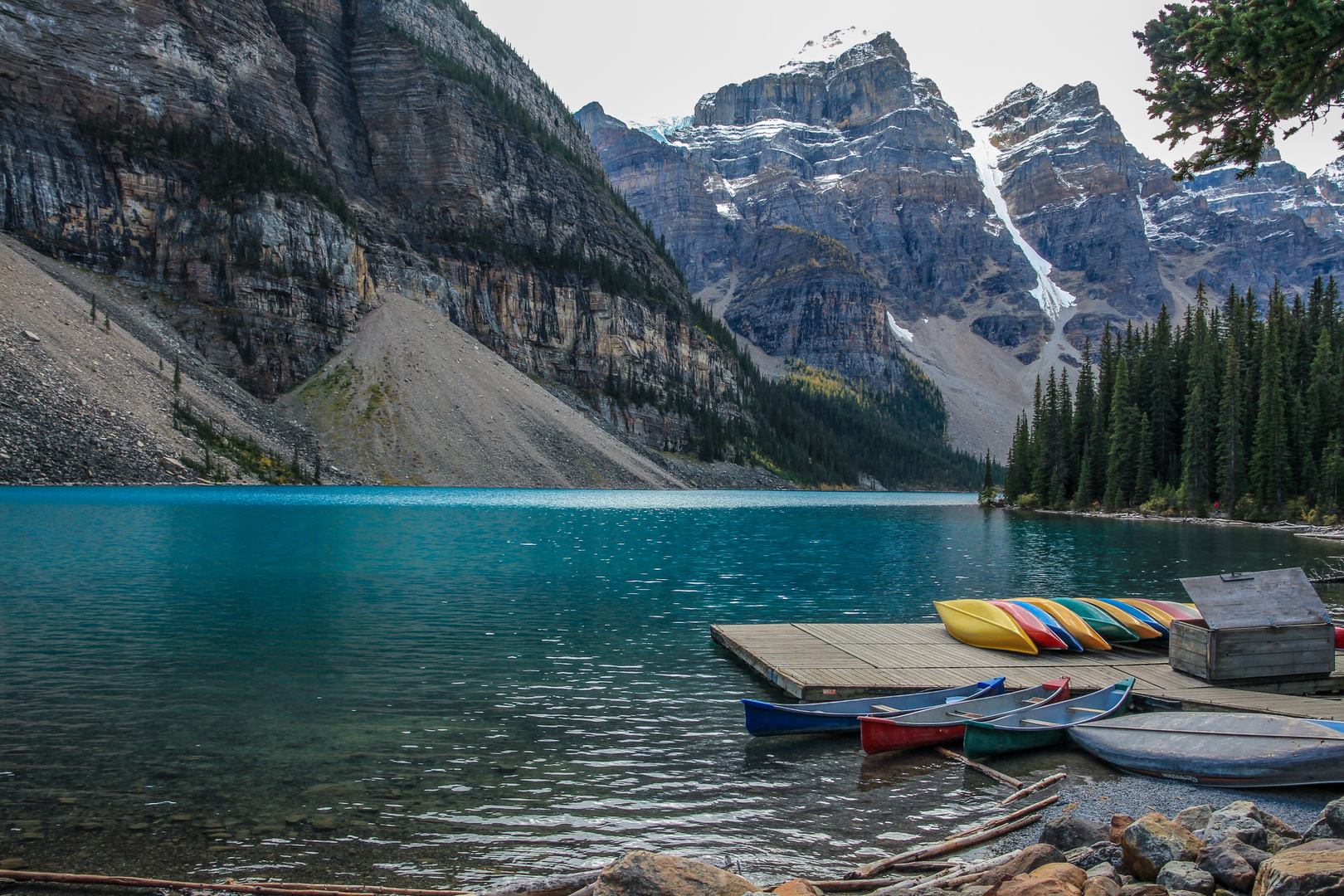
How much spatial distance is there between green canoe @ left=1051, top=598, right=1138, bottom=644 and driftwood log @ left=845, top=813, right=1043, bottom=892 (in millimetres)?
11924

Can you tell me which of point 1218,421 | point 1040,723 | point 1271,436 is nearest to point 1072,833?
point 1040,723

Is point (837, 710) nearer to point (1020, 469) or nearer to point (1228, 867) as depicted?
point (1228, 867)

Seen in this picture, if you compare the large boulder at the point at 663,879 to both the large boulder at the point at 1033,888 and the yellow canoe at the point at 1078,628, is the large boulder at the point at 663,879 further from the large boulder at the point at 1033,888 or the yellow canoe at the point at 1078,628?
the yellow canoe at the point at 1078,628

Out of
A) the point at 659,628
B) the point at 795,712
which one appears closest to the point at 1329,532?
the point at 659,628

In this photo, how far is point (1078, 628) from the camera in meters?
21.1

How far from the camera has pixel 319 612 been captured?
25.5 metres

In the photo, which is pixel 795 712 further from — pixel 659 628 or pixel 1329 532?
pixel 1329 532

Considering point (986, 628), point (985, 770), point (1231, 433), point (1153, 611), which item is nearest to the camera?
point (985, 770)

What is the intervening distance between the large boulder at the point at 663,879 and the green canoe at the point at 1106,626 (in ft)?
56.4

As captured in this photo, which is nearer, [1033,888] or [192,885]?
[1033,888]

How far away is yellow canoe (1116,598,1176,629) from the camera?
2203 cm

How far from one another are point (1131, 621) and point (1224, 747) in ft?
32.2

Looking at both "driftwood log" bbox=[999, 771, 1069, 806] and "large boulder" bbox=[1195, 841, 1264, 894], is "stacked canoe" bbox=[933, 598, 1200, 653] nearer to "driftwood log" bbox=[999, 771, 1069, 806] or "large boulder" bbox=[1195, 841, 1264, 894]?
"driftwood log" bbox=[999, 771, 1069, 806]

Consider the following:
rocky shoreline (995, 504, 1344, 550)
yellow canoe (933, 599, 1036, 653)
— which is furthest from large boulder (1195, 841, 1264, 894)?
rocky shoreline (995, 504, 1344, 550)
